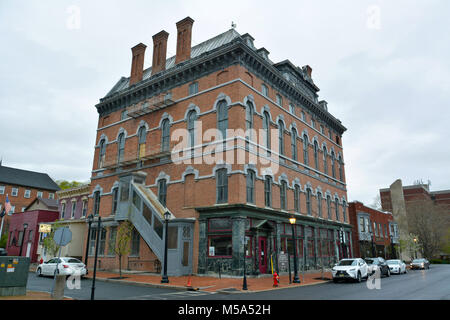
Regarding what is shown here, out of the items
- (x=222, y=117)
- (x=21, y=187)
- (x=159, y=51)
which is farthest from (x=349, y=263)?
(x=21, y=187)

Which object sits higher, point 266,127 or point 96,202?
point 266,127

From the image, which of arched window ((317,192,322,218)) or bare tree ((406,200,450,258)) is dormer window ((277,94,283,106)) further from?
bare tree ((406,200,450,258))

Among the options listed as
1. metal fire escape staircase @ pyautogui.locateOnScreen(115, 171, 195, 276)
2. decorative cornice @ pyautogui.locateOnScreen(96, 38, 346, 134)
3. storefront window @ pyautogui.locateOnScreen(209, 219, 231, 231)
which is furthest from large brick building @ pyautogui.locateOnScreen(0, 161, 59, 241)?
storefront window @ pyautogui.locateOnScreen(209, 219, 231, 231)

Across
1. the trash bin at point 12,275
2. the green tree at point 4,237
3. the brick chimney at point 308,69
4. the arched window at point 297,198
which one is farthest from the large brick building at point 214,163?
the green tree at point 4,237

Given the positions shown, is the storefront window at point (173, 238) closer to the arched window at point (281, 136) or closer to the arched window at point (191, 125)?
the arched window at point (191, 125)

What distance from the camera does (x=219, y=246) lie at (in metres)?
21.7

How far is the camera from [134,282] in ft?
62.0

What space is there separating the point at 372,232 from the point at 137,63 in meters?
35.5

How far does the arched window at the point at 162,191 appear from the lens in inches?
1030

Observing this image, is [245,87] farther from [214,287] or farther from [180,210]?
[214,287]

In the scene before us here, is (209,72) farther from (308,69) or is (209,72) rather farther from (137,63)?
(308,69)

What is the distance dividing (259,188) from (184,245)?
665 centimetres

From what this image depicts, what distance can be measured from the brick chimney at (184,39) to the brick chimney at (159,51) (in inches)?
97.4
